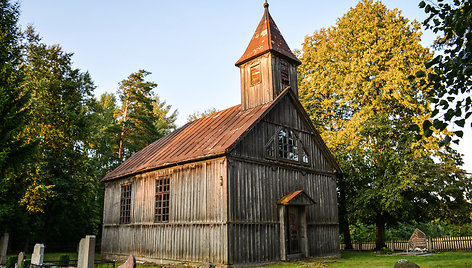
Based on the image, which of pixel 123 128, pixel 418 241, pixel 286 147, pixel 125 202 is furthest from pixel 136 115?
pixel 418 241

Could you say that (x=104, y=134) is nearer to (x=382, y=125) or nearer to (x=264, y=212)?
(x=264, y=212)

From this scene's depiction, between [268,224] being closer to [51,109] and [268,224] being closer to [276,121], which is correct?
[276,121]

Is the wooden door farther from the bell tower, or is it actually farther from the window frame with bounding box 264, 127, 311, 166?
the bell tower

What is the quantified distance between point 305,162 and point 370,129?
6.01 m

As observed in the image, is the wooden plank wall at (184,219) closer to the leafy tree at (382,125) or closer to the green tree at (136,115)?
the leafy tree at (382,125)

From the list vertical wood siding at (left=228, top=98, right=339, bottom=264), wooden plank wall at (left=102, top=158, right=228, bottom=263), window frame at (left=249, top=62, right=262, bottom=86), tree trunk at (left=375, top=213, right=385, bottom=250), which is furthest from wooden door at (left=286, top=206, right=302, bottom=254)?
tree trunk at (left=375, top=213, right=385, bottom=250)

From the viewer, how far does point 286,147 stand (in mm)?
17484

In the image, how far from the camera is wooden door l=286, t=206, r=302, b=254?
16250 millimetres

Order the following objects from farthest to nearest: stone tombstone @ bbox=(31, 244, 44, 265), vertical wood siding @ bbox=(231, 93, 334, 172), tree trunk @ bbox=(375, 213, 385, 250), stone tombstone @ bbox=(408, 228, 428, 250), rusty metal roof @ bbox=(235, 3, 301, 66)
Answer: tree trunk @ bbox=(375, 213, 385, 250), stone tombstone @ bbox=(408, 228, 428, 250), rusty metal roof @ bbox=(235, 3, 301, 66), vertical wood siding @ bbox=(231, 93, 334, 172), stone tombstone @ bbox=(31, 244, 44, 265)

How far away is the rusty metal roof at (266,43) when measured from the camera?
18.8 m

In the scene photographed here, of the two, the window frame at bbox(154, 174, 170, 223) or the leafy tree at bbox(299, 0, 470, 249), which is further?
the leafy tree at bbox(299, 0, 470, 249)

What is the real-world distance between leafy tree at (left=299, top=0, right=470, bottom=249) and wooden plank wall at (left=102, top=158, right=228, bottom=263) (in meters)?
11.1

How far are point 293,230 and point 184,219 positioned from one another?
16.7ft

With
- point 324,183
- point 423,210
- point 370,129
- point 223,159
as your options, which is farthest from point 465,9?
point 423,210
